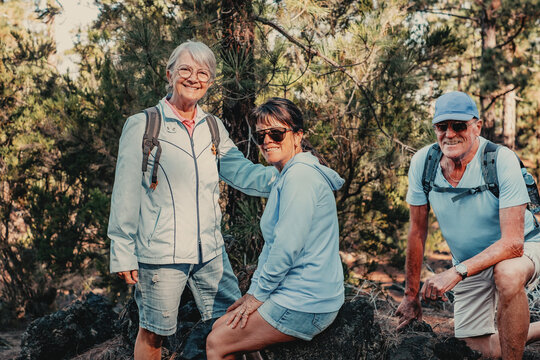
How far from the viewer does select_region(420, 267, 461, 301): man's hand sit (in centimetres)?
228

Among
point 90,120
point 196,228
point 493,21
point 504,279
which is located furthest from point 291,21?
point 493,21

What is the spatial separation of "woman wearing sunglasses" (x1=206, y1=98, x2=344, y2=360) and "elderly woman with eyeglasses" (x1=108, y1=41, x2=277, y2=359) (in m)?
0.40

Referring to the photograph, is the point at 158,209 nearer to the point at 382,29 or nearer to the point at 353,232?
the point at 382,29

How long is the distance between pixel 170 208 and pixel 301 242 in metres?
0.73

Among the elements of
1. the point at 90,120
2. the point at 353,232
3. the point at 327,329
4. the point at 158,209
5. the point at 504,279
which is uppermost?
the point at 90,120

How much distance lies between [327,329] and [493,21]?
981 cm

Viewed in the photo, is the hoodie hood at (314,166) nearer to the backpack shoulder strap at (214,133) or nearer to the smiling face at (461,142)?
the backpack shoulder strap at (214,133)

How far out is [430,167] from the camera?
276 cm

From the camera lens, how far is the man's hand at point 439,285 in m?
2.28

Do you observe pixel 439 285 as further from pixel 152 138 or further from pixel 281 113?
pixel 152 138

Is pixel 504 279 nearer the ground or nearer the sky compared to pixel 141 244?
nearer the ground

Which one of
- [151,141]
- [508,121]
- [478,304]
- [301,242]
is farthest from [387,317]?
[508,121]

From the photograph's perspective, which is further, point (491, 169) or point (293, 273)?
point (491, 169)

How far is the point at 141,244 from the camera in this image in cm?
236
